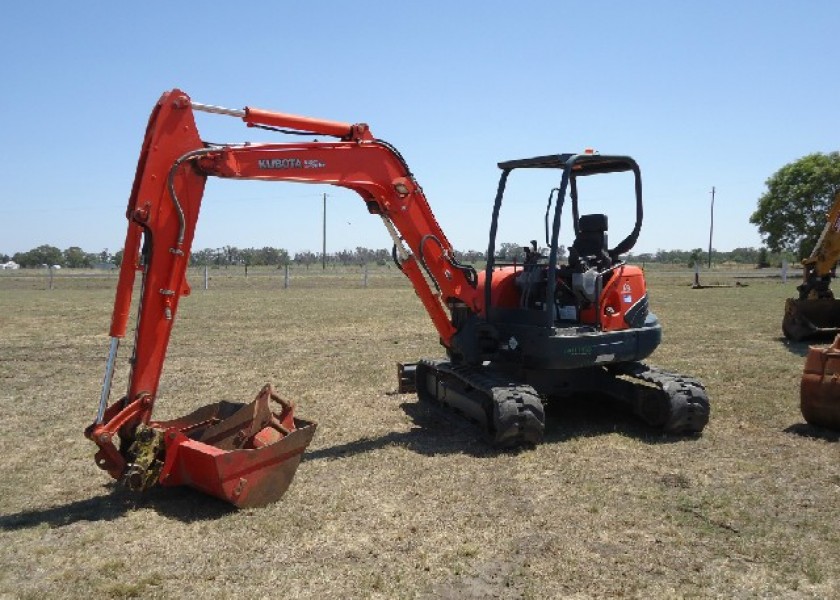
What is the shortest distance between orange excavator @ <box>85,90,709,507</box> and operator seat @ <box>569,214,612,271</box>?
0.05 ft

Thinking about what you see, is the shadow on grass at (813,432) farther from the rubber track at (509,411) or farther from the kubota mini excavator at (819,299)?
the kubota mini excavator at (819,299)

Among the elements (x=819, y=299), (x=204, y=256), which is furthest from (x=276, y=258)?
(x=819, y=299)

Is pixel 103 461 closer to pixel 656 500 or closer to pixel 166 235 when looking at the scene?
pixel 166 235

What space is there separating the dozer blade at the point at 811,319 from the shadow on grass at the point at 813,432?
7482mm

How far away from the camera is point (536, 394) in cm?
736

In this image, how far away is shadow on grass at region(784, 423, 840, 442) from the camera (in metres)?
7.59

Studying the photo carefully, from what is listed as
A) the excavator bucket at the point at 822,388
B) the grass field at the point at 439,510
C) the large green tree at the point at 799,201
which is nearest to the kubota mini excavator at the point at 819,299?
the grass field at the point at 439,510

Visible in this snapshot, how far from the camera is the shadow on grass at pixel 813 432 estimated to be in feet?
24.9

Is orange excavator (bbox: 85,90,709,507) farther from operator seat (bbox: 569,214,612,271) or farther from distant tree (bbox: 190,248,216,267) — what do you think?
distant tree (bbox: 190,248,216,267)

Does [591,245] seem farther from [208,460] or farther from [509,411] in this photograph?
[208,460]

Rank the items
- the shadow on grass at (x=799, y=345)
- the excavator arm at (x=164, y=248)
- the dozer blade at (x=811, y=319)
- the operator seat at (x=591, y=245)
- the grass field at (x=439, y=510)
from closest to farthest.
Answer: the grass field at (x=439, y=510), the excavator arm at (x=164, y=248), the operator seat at (x=591, y=245), the shadow on grass at (x=799, y=345), the dozer blade at (x=811, y=319)

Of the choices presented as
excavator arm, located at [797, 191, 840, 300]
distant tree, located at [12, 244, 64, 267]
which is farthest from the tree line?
excavator arm, located at [797, 191, 840, 300]

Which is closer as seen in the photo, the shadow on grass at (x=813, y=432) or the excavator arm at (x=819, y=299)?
the shadow on grass at (x=813, y=432)

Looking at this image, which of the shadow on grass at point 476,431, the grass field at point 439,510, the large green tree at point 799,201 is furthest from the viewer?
the large green tree at point 799,201
